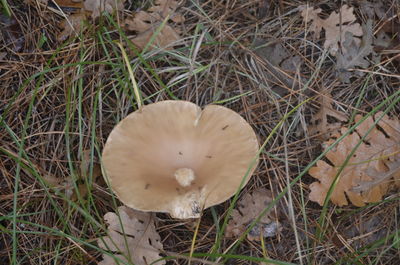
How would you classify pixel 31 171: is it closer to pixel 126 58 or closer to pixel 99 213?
pixel 99 213

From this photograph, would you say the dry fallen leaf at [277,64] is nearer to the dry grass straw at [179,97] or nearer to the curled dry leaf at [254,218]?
the dry grass straw at [179,97]

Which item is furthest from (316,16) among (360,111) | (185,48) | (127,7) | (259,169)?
(127,7)

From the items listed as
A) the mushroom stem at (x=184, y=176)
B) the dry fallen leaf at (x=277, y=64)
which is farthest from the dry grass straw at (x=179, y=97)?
the mushroom stem at (x=184, y=176)

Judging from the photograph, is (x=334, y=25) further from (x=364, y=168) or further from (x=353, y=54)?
(x=364, y=168)

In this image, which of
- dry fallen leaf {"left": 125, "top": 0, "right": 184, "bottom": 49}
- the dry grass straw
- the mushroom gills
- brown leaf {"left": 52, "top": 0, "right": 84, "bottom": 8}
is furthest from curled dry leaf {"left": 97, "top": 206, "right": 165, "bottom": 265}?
brown leaf {"left": 52, "top": 0, "right": 84, "bottom": 8}

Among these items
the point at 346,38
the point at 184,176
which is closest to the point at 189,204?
the point at 184,176
